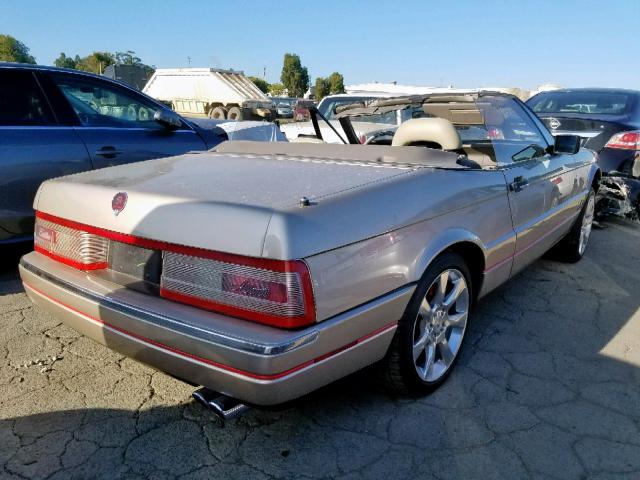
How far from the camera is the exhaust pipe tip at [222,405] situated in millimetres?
1742

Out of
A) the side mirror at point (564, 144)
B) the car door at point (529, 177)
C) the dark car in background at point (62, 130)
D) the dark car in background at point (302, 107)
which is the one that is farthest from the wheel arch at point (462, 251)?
the dark car in background at point (62, 130)

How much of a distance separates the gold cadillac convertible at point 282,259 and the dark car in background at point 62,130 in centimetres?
126

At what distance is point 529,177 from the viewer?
10.0ft

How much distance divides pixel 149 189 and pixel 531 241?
7.61 feet

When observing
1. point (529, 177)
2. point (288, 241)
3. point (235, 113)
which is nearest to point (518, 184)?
point (529, 177)

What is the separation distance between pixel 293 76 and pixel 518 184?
7162 cm

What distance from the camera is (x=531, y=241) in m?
3.17

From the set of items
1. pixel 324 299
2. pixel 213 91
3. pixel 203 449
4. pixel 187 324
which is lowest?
pixel 203 449

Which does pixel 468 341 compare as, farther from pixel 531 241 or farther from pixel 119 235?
pixel 119 235

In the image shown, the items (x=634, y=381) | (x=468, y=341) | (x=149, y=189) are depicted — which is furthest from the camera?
(x=468, y=341)

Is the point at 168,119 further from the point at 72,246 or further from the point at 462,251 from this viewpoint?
the point at 462,251

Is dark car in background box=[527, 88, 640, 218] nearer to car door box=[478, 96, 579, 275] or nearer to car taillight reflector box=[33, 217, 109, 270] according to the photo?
car door box=[478, 96, 579, 275]

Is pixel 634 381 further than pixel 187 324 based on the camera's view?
Yes

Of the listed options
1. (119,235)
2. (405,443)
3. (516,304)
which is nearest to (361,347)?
(405,443)
